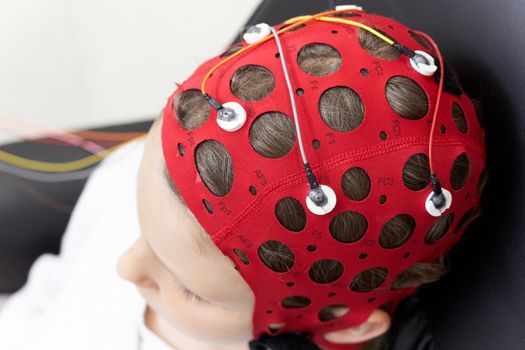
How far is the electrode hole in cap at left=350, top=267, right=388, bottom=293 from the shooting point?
0.62 metres

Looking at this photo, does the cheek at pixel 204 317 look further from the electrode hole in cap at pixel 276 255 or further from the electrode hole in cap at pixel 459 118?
the electrode hole in cap at pixel 459 118

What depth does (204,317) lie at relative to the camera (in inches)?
27.7

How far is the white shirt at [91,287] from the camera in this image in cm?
95

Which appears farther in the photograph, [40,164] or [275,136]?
[40,164]

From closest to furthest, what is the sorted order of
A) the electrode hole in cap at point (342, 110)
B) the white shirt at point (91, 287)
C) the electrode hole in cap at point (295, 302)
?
the electrode hole in cap at point (342, 110) → the electrode hole in cap at point (295, 302) → the white shirt at point (91, 287)

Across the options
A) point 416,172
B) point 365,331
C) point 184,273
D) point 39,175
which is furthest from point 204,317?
point 39,175

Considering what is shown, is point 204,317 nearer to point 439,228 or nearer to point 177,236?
point 177,236

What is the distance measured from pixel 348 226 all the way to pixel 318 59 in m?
0.15

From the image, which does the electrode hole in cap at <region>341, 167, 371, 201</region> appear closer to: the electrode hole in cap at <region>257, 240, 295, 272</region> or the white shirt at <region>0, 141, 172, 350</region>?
the electrode hole in cap at <region>257, 240, 295, 272</region>

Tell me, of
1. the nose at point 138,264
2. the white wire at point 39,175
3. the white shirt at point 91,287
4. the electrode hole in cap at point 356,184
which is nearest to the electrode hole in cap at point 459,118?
the electrode hole in cap at point 356,184

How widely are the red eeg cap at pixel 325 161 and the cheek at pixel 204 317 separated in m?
0.08

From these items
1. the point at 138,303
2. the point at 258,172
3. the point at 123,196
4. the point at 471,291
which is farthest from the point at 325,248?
the point at 123,196

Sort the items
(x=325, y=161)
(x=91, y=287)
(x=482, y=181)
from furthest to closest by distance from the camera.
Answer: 1. (x=91, y=287)
2. (x=482, y=181)
3. (x=325, y=161)

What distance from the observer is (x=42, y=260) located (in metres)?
1.05
